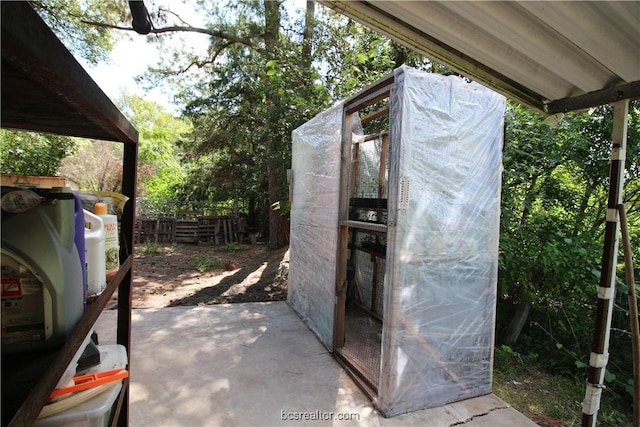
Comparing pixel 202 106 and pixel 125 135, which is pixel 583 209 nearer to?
pixel 125 135

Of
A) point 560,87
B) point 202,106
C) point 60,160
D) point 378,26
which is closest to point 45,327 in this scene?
point 378,26

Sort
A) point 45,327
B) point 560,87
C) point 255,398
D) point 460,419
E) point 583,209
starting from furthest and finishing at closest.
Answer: point 583,209 → point 255,398 → point 460,419 → point 560,87 → point 45,327

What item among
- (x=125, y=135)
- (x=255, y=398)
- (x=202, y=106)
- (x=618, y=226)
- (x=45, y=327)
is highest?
(x=202, y=106)

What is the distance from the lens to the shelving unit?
1.55ft

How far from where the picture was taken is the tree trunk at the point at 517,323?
3.23 m

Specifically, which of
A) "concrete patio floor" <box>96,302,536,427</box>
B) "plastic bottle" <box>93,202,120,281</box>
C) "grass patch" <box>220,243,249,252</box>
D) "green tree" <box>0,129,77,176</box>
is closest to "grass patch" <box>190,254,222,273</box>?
"grass patch" <box>220,243,249,252</box>

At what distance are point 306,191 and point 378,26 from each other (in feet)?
8.76

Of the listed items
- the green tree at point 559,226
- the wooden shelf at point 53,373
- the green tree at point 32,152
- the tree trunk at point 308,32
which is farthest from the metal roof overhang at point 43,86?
the green tree at point 32,152

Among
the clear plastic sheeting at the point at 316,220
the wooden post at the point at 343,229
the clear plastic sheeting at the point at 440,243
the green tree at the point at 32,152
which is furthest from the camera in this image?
the green tree at the point at 32,152

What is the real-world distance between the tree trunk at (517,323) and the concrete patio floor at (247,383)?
1182 mm

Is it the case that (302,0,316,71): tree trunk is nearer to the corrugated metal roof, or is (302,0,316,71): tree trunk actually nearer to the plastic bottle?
the corrugated metal roof

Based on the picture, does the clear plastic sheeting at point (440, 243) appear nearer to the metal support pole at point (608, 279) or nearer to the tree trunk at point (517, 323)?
the metal support pole at point (608, 279)

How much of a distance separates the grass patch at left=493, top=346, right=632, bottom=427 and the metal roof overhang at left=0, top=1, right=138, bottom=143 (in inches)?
115

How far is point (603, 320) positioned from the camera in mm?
1388
